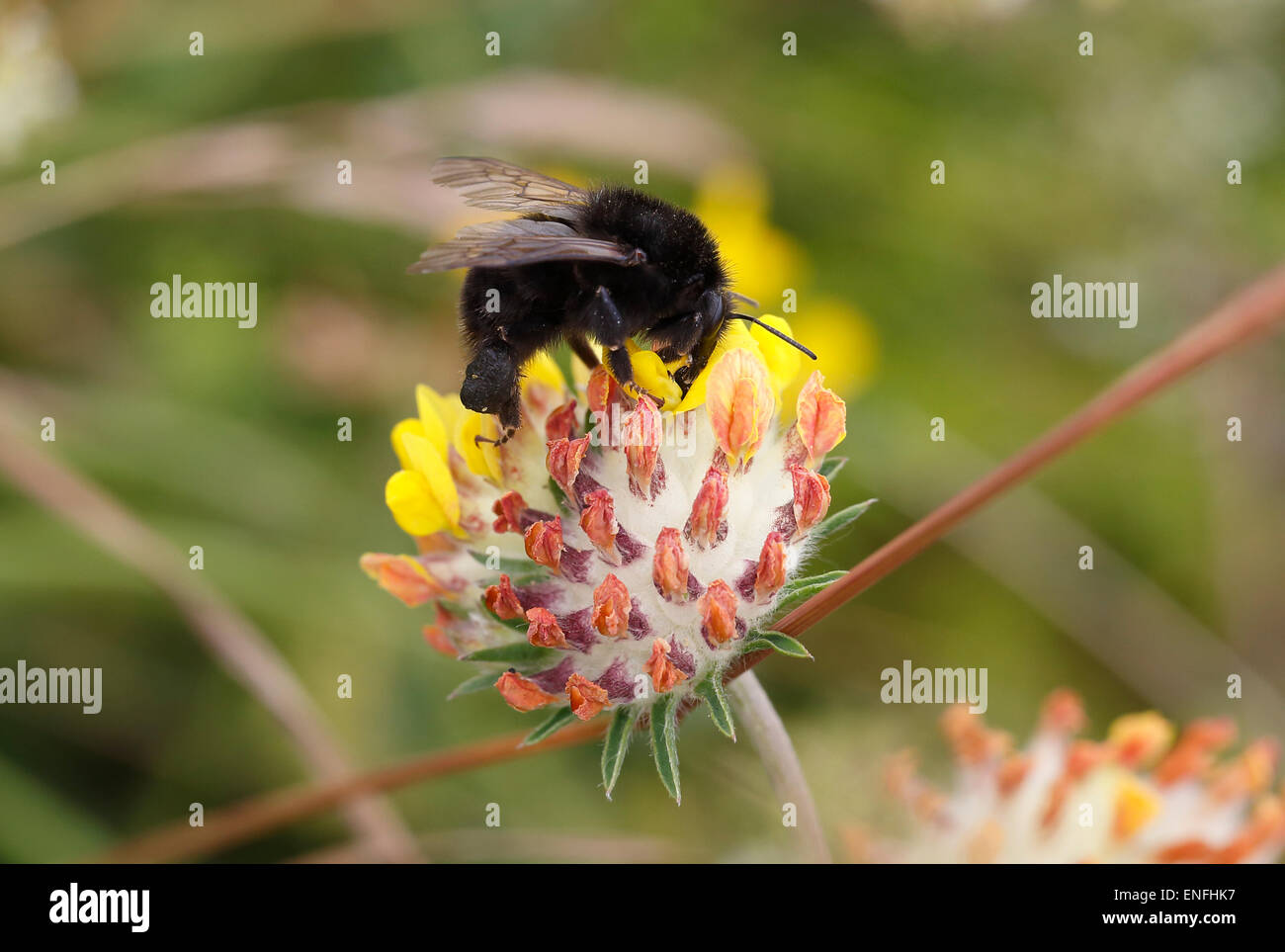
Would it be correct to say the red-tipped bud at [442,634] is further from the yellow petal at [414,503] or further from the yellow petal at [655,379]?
the yellow petal at [655,379]

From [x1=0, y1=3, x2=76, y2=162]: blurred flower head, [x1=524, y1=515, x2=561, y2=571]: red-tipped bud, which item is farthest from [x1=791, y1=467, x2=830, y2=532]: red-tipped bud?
[x1=0, y1=3, x2=76, y2=162]: blurred flower head

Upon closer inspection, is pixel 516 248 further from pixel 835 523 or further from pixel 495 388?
pixel 835 523

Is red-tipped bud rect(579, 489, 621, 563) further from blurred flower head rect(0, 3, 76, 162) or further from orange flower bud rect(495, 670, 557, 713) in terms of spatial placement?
blurred flower head rect(0, 3, 76, 162)

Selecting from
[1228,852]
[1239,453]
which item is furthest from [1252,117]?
[1228,852]
